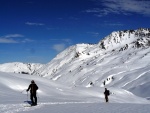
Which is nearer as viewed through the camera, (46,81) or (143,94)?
(46,81)

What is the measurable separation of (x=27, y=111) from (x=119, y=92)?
131 ft

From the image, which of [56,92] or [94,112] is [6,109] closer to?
[94,112]

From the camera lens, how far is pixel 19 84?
46.5 metres

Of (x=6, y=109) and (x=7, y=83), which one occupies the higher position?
(x=7, y=83)

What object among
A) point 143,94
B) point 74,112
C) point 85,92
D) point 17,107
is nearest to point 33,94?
point 17,107

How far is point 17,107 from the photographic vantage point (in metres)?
26.5

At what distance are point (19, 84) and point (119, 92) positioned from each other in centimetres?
2413

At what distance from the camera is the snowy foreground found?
2435 cm

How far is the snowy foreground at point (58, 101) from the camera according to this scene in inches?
959

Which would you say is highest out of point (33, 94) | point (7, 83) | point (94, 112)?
point (7, 83)

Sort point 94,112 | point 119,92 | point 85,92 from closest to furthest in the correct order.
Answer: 1. point 94,112
2. point 85,92
3. point 119,92

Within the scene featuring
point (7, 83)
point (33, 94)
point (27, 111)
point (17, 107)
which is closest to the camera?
point (27, 111)

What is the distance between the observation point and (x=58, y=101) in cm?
3456

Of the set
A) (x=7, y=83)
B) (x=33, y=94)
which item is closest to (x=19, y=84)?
(x=7, y=83)
